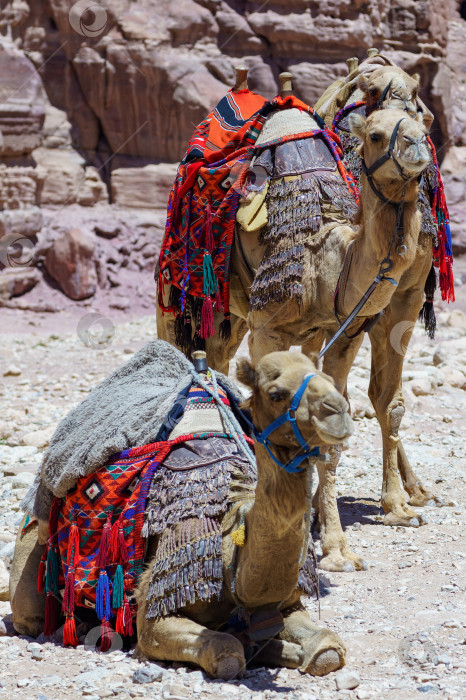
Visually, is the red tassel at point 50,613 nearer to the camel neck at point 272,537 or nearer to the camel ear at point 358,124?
the camel neck at point 272,537

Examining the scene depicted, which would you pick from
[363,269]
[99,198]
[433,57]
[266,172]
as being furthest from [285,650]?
[433,57]

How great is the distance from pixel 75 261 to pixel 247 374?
14.1 m

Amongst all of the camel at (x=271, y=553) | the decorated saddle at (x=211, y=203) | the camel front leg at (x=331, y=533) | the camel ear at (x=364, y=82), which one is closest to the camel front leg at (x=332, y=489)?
the camel front leg at (x=331, y=533)

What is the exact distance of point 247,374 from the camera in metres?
3.14

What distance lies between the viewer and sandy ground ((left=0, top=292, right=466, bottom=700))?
3332 millimetres

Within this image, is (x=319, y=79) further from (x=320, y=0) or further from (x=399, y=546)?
(x=399, y=546)

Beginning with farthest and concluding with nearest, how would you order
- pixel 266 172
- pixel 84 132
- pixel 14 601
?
pixel 84 132 → pixel 266 172 → pixel 14 601

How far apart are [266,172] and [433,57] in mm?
15877

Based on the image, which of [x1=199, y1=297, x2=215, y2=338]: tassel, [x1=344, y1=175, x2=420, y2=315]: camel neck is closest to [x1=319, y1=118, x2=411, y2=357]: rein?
[x1=344, y1=175, x2=420, y2=315]: camel neck

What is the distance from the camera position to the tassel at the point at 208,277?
5.88m

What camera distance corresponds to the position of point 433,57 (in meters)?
20.1

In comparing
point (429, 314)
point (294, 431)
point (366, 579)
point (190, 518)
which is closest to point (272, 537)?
point (294, 431)

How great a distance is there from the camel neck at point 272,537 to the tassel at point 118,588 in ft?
1.94

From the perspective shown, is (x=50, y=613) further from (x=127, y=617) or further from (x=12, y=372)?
(x=12, y=372)
